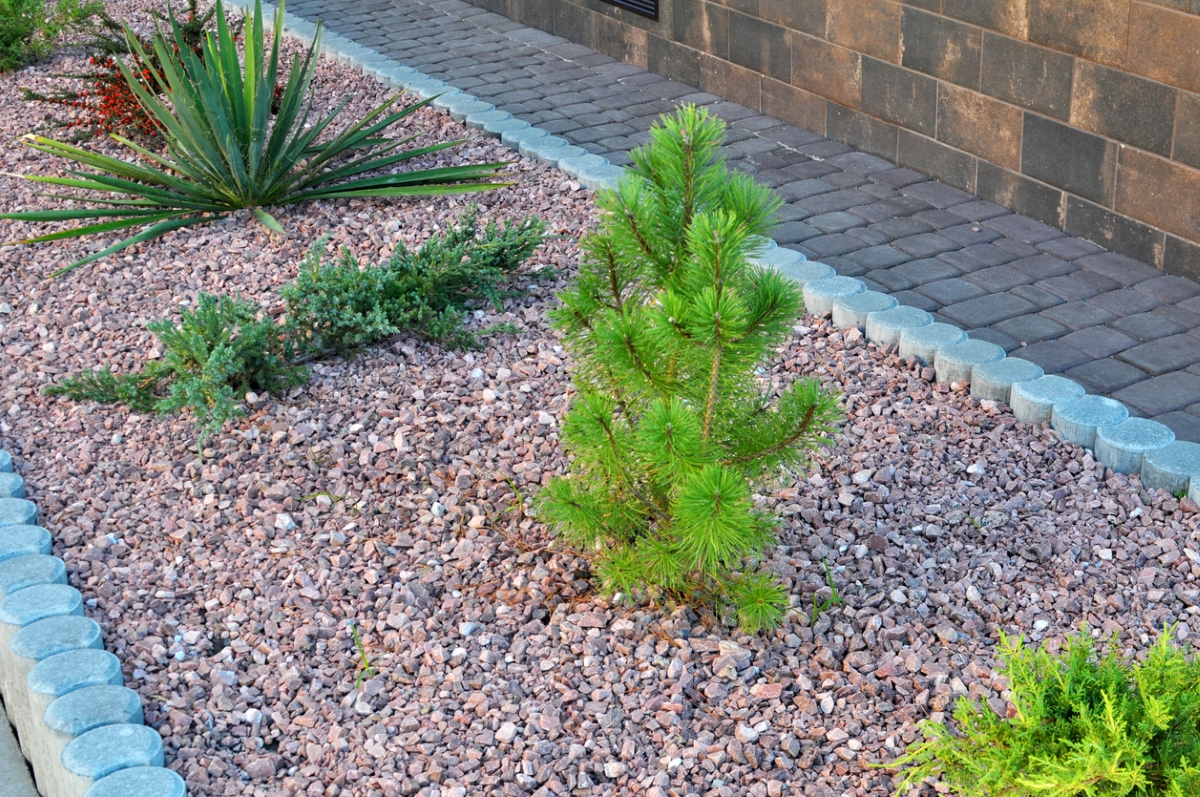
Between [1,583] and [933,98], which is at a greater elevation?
[933,98]

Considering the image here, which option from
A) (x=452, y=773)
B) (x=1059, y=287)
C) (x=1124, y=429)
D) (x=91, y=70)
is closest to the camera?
(x=452, y=773)

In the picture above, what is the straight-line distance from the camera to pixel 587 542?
9.50ft

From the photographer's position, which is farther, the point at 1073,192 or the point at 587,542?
the point at 1073,192

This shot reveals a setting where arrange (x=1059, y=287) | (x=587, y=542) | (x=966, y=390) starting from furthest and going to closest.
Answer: (x=1059, y=287)
(x=966, y=390)
(x=587, y=542)

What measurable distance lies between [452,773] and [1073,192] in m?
3.31

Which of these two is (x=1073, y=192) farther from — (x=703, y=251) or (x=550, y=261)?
(x=703, y=251)

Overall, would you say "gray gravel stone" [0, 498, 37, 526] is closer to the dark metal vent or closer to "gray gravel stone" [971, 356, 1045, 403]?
"gray gravel stone" [971, 356, 1045, 403]

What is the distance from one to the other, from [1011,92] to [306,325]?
2730mm

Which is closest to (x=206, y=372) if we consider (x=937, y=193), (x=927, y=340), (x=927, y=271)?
(x=927, y=340)

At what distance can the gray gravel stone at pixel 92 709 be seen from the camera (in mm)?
2646

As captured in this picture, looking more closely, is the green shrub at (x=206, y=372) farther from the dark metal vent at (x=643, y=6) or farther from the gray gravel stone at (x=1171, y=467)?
the dark metal vent at (x=643, y=6)

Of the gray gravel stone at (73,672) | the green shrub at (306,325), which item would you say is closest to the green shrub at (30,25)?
the green shrub at (306,325)

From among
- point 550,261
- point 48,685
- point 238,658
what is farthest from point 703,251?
point 550,261

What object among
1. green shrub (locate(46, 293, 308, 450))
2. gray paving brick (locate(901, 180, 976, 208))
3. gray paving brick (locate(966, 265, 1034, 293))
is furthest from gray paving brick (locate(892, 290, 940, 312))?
green shrub (locate(46, 293, 308, 450))
